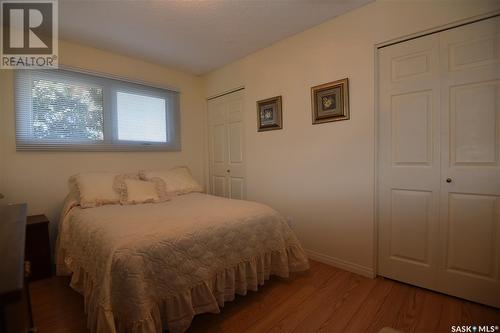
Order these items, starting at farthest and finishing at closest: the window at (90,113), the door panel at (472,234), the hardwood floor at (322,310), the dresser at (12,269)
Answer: the window at (90,113), the door panel at (472,234), the hardwood floor at (322,310), the dresser at (12,269)

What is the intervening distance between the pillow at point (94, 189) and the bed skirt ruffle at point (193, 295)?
1.83 feet

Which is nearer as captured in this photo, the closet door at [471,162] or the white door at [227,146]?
the closet door at [471,162]

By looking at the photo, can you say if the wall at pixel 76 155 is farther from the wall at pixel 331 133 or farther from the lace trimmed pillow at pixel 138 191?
the wall at pixel 331 133

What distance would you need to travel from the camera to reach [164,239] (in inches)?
51.0

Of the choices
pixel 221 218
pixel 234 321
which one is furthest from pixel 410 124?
pixel 234 321

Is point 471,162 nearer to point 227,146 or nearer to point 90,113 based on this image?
point 227,146

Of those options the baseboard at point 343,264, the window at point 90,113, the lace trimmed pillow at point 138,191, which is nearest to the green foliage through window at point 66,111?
the window at point 90,113

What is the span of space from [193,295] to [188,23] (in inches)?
91.7

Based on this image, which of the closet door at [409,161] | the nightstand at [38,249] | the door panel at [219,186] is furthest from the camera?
the door panel at [219,186]

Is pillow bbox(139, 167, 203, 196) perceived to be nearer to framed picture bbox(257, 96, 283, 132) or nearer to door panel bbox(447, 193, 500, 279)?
framed picture bbox(257, 96, 283, 132)

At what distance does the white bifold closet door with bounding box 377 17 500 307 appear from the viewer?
1.53 metres

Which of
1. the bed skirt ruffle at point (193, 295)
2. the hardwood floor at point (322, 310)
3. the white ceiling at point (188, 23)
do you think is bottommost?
the hardwood floor at point (322, 310)

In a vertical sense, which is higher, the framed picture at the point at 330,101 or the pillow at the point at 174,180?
the framed picture at the point at 330,101

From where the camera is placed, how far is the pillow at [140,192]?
2.20m
